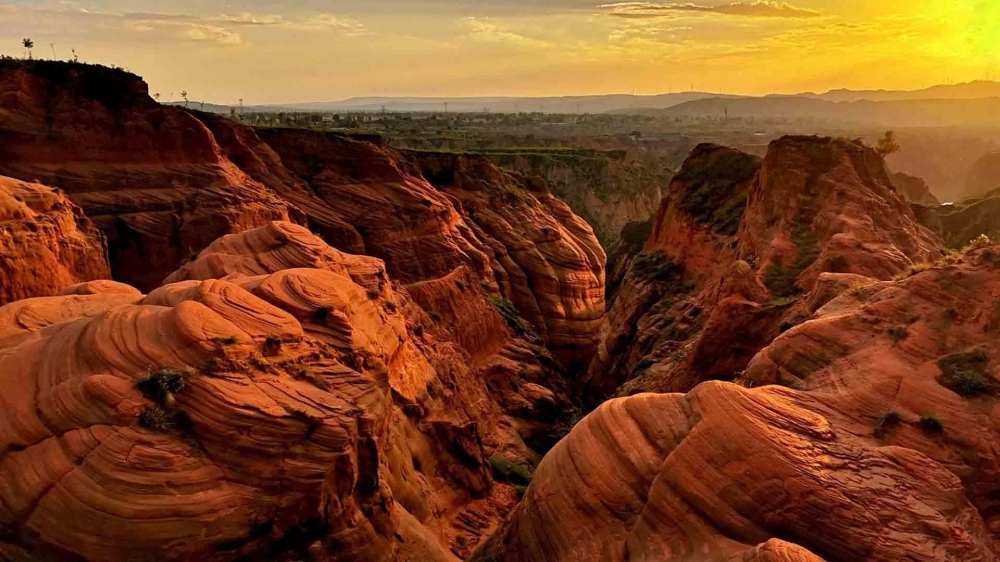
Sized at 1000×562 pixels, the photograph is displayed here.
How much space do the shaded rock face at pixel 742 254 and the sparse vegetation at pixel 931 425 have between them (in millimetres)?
7179

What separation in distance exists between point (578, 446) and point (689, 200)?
28.1 metres

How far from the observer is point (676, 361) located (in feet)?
77.2

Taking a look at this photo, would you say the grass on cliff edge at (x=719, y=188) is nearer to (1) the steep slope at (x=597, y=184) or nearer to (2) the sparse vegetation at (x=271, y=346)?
(2) the sparse vegetation at (x=271, y=346)

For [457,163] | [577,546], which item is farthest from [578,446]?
[457,163]

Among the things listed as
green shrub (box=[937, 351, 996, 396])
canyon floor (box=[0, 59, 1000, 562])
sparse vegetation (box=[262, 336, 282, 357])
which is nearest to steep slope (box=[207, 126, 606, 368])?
canyon floor (box=[0, 59, 1000, 562])

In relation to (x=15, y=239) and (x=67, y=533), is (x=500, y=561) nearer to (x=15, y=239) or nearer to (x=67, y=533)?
(x=67, y=533)

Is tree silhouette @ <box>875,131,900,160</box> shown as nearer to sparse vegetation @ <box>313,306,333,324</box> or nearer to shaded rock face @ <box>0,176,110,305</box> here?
sparse vegetation @ <box>313,306,333,324</box>

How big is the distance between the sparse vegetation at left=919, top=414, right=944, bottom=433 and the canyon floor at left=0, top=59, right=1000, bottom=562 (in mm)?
30

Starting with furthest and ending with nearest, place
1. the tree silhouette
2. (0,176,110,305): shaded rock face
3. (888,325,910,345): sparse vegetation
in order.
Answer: the tree silhouette
(0,176,110,305): shaded rock face
(888,325,910,345): sparse vegetation

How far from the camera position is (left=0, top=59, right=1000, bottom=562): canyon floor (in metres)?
9.62

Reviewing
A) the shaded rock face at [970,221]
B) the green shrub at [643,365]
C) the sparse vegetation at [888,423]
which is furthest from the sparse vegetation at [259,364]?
Result: the shaded rock face at [970,221]

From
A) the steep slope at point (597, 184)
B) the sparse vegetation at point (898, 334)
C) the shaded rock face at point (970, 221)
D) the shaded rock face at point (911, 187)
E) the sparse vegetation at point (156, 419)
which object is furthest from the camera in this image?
the steep slope at point (597, 184)

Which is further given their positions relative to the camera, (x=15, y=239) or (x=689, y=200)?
(x=689, y=200)

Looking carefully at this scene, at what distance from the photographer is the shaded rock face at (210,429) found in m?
9.57
